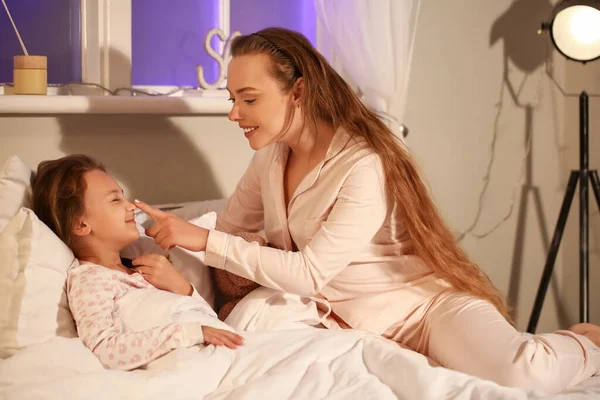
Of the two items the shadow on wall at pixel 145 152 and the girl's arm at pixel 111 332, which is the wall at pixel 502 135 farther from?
the girl's arm at pixel 111 332

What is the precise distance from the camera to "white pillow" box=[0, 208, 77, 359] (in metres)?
1.70

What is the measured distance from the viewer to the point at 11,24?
95.8 inches

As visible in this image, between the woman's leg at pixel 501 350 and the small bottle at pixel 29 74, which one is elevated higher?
the small bottle at pixel 29 74

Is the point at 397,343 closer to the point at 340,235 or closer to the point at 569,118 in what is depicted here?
the point at 340,235

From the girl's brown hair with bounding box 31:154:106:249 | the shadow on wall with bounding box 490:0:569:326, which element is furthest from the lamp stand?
the girl's brown hair with bounding box 31:154:106:249

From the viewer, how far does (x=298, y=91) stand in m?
2.04

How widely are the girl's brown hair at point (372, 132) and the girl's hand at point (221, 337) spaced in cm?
54

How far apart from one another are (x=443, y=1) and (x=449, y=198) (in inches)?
28.3

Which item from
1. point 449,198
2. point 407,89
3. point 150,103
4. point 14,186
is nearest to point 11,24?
point 150,103

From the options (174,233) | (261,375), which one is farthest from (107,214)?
(261,375)

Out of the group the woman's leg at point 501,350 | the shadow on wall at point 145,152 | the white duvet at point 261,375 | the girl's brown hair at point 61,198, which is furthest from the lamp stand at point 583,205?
the girl's brown hair at point 61,198

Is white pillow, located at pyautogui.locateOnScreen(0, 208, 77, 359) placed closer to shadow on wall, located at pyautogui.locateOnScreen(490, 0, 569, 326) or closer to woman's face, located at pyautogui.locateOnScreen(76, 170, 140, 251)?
woman's face, located at pyautogui.locateOnScreen(76, 170, 140, 251)

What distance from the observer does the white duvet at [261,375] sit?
1.55 m

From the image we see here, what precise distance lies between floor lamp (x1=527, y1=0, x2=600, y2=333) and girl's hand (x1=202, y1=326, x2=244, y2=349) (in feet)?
4.97
